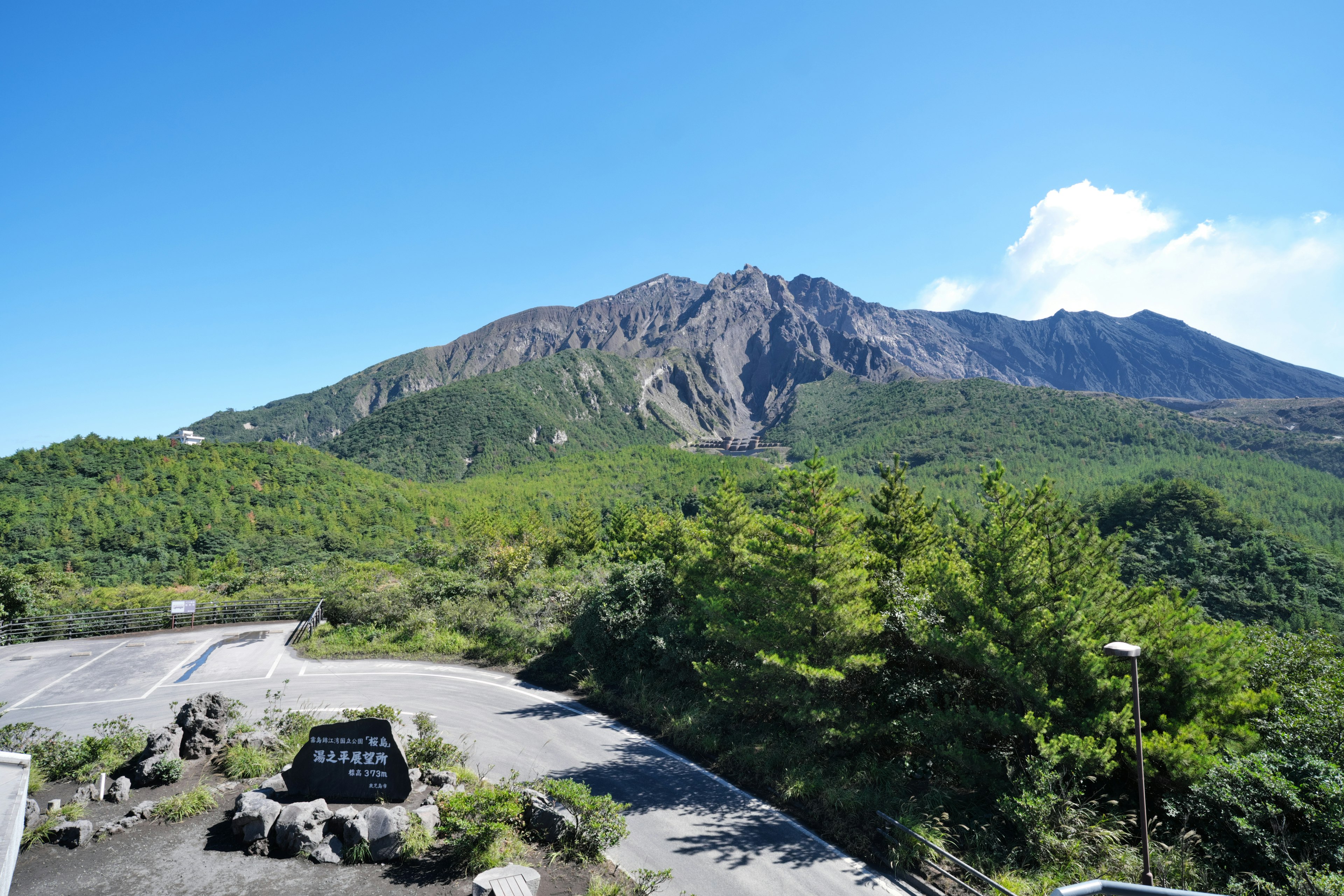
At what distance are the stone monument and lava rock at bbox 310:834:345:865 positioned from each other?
4.32 ft

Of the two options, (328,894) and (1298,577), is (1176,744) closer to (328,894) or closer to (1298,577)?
(328,894)

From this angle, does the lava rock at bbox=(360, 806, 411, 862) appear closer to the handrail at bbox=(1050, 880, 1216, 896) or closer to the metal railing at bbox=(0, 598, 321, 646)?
the handrail at bbox=(1050, 880, 1216, 896)

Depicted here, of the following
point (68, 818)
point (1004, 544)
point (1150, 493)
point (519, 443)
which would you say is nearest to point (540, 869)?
point (68, 818)

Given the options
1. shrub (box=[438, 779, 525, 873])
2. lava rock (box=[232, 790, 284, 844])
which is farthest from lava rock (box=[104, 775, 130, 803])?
shrub (box=[438, 779, 525, 873])

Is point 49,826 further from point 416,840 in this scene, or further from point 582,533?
point 582,533

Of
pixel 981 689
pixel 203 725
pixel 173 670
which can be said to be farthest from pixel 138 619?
pixel 981 689

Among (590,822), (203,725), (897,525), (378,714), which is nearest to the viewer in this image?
(590,822)

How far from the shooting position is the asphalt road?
10.8 metres

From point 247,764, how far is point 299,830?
3929 mm

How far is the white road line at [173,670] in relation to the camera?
61.5 feet

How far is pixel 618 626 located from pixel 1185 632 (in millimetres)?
15858

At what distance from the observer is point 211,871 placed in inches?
349

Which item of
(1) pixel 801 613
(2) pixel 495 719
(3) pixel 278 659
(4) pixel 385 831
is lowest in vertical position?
(2) pixel 495 719

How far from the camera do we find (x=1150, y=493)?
75188mm
